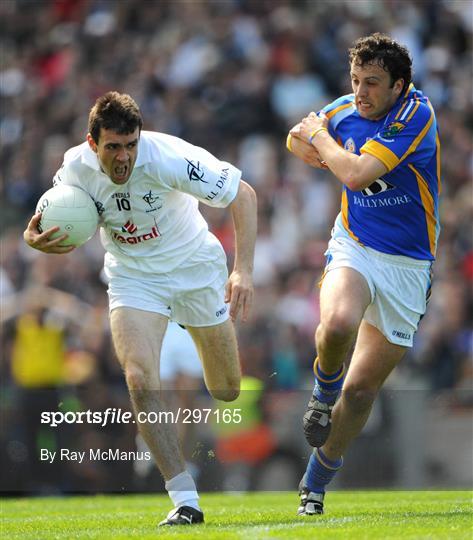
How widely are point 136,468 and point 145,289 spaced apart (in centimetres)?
332

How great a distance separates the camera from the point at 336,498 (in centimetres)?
963

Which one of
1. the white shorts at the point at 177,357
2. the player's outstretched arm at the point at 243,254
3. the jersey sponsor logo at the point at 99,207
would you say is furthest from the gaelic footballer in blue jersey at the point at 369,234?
the white shorts at the point at 177,357

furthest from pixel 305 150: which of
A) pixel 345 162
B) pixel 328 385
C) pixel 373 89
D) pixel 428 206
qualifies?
pixel 328 385

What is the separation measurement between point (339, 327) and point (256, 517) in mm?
1372

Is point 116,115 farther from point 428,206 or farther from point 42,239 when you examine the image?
point 428,206

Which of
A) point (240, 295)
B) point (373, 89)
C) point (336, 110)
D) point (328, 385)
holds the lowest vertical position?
point (328, 385)

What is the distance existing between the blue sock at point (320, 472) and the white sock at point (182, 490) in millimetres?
904

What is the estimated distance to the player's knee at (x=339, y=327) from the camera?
7023 mm

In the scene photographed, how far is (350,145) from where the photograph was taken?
7535 millimetres

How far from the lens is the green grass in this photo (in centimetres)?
637

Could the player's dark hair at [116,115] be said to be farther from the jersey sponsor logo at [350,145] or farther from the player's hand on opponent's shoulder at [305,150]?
the jersey sponsor logo at [350,145]

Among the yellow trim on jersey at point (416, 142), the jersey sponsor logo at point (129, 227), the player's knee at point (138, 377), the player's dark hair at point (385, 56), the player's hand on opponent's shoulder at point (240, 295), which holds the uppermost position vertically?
the player's dark hair at point (385, 56)

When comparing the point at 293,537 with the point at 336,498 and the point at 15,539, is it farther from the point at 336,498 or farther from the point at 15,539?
the point at 336,498

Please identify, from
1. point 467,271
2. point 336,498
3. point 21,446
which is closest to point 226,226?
point 467,271
